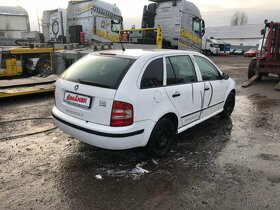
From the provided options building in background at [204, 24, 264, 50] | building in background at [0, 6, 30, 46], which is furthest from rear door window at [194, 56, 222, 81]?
building in background at [204, 24, 264, 50]

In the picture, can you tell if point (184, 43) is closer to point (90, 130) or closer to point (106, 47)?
point (106, 47)

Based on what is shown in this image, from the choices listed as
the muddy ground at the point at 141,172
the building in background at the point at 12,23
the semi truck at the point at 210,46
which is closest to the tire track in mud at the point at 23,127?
the muddy ground at the point at 141,172

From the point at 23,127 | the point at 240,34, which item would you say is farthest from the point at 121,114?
the point at 240,34

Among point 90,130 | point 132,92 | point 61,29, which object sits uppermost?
point 61,29

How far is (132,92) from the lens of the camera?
3.63 metres

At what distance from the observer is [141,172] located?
3877 mm

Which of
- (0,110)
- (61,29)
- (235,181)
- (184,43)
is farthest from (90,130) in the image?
(61,29)

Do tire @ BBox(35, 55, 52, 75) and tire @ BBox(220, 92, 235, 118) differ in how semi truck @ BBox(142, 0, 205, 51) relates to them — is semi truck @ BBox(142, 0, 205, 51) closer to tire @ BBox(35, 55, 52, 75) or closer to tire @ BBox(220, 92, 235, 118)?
tire @ BBox(35, 55, 52, 75)

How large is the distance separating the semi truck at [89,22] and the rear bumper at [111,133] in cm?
1119

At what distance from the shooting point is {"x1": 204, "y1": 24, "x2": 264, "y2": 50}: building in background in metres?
54.4

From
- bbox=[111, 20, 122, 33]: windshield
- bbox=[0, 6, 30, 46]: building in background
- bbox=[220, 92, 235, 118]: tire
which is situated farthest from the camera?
bbox=[0, 6, 30, 46]: building in background

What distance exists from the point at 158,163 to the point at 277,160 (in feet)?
6.11

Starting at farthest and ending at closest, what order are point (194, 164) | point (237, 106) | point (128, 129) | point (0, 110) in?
point (237, 106) → point (0, 110) → point (194, 164) → point (128, 129)

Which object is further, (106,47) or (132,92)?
(106,47)
